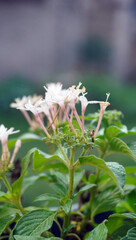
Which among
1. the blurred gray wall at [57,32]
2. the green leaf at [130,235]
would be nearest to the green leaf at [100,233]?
the green leaf at [130,235]

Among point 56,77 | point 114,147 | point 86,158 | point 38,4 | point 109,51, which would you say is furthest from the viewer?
point 109,51

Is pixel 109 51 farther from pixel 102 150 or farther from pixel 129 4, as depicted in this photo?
pixel 102 150

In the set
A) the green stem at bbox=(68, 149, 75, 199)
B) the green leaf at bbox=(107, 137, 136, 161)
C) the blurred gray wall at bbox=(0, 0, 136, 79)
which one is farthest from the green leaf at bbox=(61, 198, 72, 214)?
the blurred gray wall at bbox=(0, 0, 136, 79)

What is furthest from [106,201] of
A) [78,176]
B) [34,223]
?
[34,223]

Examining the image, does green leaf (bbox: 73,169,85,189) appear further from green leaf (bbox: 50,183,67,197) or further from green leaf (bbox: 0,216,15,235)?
green leaf (bbox: 0,216,15,235)

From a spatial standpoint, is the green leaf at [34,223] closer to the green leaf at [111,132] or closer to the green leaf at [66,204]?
the green leaf at [66,204]

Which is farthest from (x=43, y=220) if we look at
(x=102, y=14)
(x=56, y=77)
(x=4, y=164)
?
(x=102, y=14)
